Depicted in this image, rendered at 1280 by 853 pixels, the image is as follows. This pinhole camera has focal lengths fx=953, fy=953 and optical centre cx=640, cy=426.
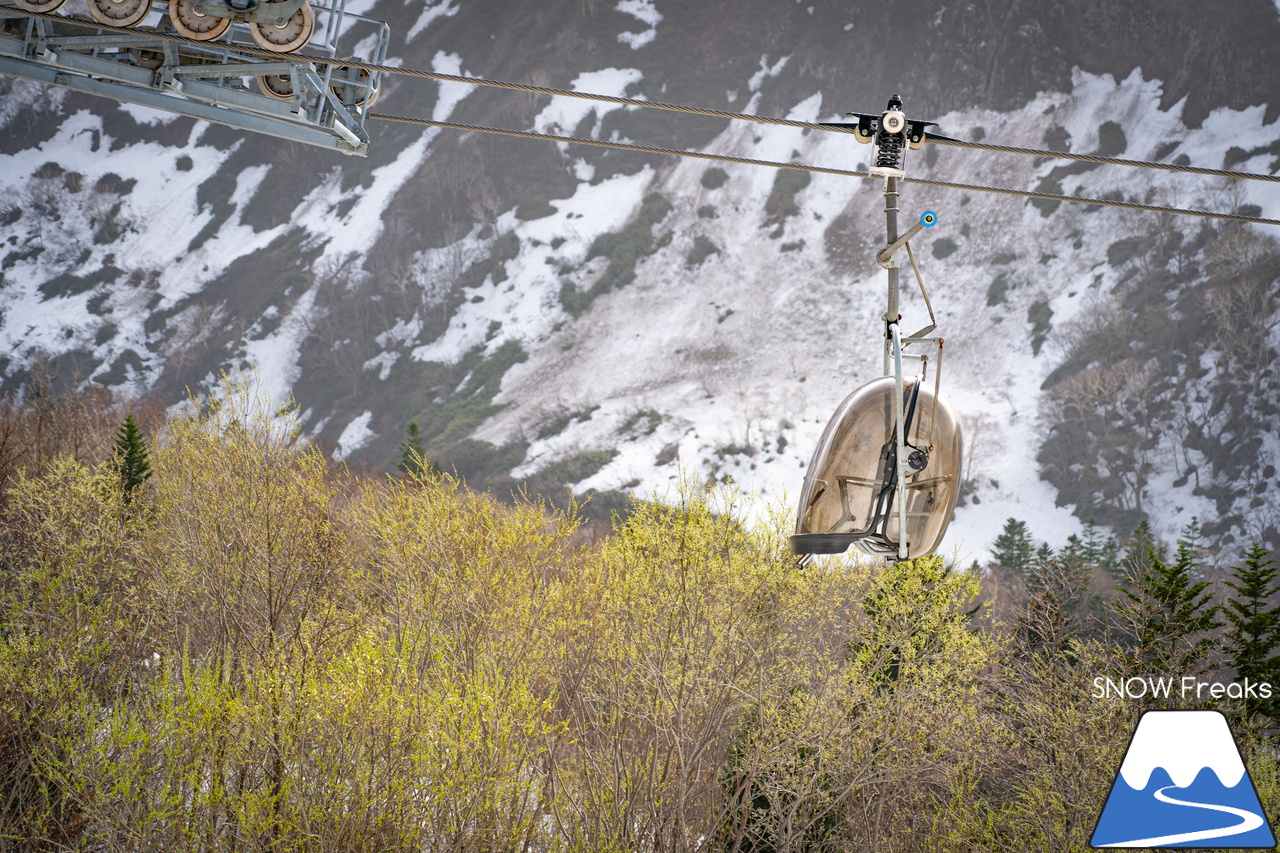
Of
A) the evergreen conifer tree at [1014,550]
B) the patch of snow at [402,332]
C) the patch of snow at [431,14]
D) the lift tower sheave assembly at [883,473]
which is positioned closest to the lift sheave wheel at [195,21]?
the lift tower sheave assembly at [883,473]

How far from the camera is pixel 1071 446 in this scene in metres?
49.4

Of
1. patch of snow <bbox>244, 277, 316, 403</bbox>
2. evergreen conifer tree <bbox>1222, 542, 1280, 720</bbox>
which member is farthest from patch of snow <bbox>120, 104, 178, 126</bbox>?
evergreen conifer tree <bbox>1222, 542, 1280, 720</bbox>

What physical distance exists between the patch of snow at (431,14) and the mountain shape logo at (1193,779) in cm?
10282

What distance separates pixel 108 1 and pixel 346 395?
2634 inches

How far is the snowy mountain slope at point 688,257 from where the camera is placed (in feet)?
167

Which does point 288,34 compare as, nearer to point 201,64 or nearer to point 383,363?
point 201,64

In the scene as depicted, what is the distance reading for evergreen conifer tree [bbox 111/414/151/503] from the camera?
28.6 metres

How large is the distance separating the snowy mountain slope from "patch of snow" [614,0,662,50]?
32 centimetres

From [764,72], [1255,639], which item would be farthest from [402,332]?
[1255,639]

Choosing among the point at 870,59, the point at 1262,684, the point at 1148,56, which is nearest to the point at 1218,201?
the point at 1148,56

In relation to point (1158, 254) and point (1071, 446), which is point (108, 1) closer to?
point (1071, 446)

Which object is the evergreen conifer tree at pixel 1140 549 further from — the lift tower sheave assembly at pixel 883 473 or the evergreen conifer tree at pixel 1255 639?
the lift tower sheave assembly at pixel 883 473

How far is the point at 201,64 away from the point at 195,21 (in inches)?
53.0

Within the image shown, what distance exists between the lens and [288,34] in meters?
7.65
